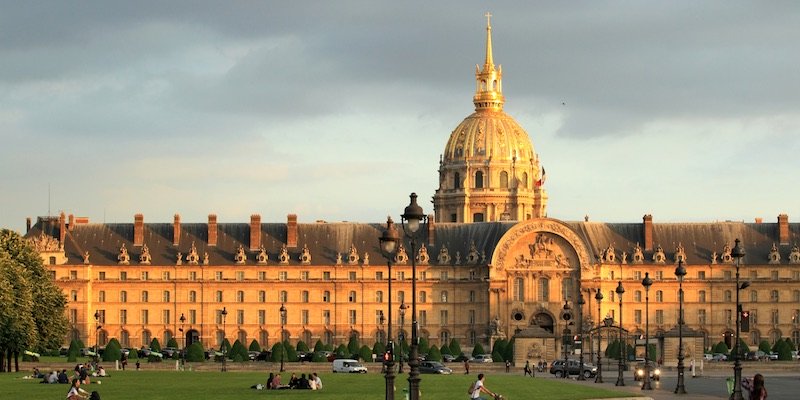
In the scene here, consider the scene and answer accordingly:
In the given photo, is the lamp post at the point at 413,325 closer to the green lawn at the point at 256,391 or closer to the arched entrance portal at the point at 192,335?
the green lawn at the point at 256,391

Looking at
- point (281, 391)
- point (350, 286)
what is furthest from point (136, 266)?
point (281, 391)

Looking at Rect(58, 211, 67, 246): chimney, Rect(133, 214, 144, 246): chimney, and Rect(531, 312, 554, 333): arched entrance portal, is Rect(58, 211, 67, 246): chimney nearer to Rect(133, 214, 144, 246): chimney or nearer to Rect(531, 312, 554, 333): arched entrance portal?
Rect(133, 214, 144, 246): chimney

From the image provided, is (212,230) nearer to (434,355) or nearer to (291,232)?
(291,232)

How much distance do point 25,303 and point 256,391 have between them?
2735cm

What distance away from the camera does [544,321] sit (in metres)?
168

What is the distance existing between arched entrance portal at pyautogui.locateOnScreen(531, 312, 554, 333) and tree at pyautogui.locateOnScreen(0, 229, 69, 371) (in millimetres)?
55449

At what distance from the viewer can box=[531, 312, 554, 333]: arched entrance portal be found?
16750 cm

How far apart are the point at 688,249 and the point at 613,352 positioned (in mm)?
38106

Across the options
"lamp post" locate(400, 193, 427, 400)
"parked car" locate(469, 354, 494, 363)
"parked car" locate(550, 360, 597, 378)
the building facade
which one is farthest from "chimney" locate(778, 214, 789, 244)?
"lamp post" locate(400, 193, 427, 400)

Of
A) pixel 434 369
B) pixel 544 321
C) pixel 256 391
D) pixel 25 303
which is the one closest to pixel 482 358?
pixel 434 369

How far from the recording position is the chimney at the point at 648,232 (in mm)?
170250

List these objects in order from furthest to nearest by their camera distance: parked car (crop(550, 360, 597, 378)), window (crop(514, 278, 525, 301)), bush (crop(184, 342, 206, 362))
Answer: window (crop(514, 278, 525, 301))
bush (crop(184, 342, 206, 362))
parked car (crop(550, 360, 597, 378))

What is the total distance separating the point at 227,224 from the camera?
173 m

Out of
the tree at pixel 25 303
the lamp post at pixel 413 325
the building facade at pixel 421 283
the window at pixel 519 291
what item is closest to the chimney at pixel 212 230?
the building facade at pixel 421 283
